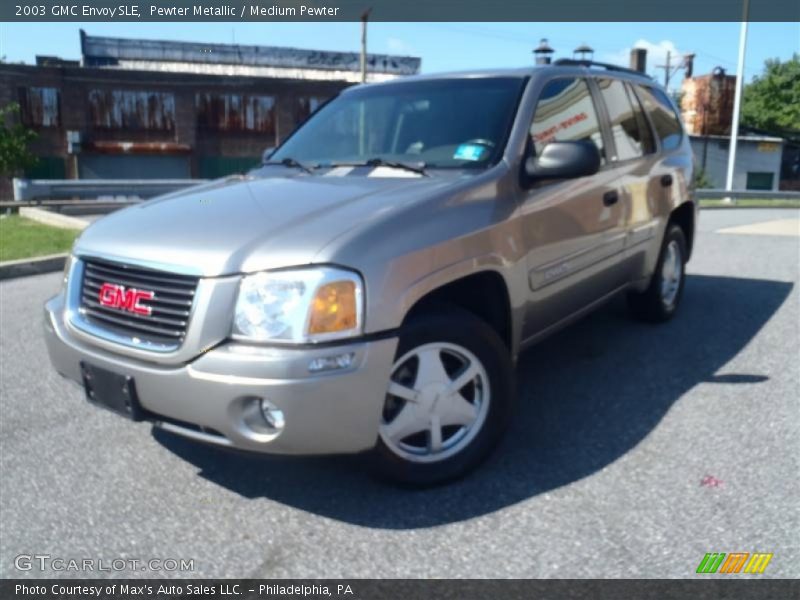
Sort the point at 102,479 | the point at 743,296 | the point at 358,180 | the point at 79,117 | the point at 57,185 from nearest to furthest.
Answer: the point at 102,479 → the point at 358,180 → the point at 743,296 → the point at 57,185 → the point at 79,117

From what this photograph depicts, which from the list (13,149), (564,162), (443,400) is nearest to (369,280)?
(443,400)

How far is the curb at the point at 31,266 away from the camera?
7.62 metres

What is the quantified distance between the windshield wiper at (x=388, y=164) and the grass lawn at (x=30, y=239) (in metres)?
5.94

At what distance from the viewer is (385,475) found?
288 cm

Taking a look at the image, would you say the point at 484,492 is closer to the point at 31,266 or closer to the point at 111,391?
the point at 111,391

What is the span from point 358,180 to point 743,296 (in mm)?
4612

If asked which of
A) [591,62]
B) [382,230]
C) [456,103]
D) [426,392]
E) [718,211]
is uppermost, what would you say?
[591,62]

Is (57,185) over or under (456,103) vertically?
under

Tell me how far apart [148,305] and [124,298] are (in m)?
0.16

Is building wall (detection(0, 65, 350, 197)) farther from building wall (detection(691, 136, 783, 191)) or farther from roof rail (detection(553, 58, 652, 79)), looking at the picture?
roof rail (detection(553, 58, 652, 79))

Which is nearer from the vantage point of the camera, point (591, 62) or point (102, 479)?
point (102, 479)

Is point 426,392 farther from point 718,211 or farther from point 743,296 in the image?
point 718,211

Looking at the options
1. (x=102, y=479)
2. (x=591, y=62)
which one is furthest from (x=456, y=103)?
(x=102, y=479)

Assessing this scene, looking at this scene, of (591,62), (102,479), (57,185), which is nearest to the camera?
(102,479)
